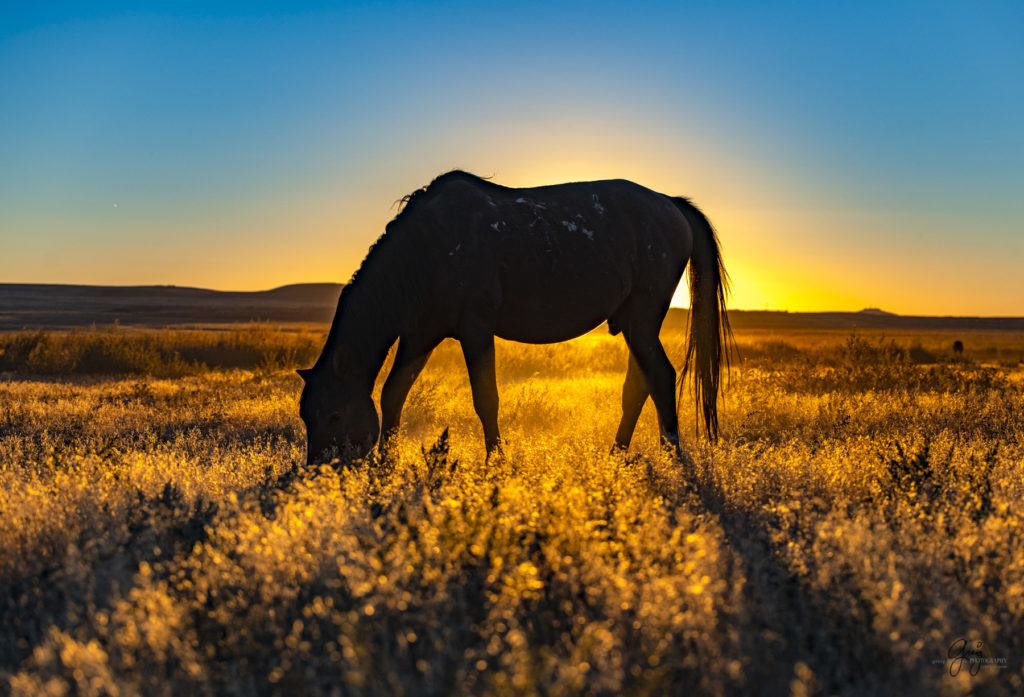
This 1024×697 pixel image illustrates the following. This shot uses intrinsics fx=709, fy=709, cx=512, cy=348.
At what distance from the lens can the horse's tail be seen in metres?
7.24

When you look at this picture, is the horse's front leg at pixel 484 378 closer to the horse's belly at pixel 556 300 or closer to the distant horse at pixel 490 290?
the distant horse at pixel 490 290

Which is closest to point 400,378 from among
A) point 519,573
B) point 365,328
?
point 365,328

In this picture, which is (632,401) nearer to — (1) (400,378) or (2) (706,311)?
(2) (706,311)

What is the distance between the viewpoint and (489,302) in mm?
5766

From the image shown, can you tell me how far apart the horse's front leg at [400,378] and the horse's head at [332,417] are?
0.37 meters

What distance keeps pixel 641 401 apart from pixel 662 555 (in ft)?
12.2

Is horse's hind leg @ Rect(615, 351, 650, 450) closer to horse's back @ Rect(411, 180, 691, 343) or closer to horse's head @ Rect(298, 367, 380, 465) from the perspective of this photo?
horse's back @ Rect(411, 180, 691, 343)

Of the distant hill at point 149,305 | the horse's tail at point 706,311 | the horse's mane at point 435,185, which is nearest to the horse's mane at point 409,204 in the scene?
the horse's mane at point 435,185

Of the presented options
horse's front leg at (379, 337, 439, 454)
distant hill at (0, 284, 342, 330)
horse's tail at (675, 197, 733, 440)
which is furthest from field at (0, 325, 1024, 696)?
distant hill at (0, 284, 342, 330)

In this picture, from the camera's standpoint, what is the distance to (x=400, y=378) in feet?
19.4

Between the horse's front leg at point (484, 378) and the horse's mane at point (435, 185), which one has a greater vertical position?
the horse's mane at point (435, 185)

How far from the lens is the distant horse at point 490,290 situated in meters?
5.52

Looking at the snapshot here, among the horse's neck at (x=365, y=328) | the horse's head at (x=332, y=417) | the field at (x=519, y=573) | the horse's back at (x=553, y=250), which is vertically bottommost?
the field at (x=519, y=573)

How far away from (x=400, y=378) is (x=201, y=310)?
97684 mm
